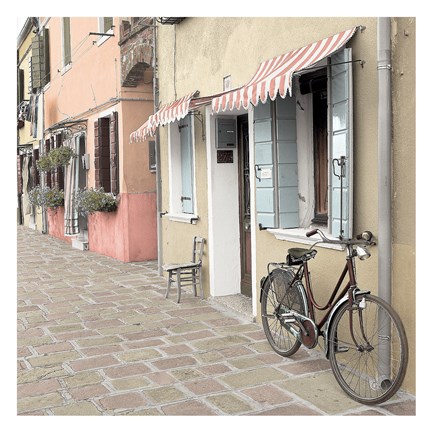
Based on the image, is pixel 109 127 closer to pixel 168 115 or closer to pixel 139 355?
pixel 168 115

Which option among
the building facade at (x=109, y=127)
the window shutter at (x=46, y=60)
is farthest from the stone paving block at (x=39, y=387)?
the window shutter at (x=46, y=60)

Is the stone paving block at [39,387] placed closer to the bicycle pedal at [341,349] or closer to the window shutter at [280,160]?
the bicycle pedal at [341,349]

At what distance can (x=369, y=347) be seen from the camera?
13.3ft

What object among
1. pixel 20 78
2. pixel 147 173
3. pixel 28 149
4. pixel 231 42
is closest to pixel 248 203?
pixel 231 42

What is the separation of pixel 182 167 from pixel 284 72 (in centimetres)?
395

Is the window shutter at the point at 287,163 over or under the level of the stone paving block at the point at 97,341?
over

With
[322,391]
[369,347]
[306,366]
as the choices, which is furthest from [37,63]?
[369,347]

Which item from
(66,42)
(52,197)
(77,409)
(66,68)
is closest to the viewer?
(77,409)

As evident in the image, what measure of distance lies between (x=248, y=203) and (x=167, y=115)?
4.87ft

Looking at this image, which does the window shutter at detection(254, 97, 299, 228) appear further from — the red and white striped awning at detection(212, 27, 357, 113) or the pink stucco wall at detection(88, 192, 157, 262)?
the pink stucco wall at detection(88, 192, 157, 262)

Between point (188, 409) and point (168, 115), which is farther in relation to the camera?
point (168, 115)

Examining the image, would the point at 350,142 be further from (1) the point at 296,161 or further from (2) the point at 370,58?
(1) the point at 296,161

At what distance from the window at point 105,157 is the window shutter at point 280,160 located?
6063 millimetres

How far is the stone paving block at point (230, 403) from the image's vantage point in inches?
154
